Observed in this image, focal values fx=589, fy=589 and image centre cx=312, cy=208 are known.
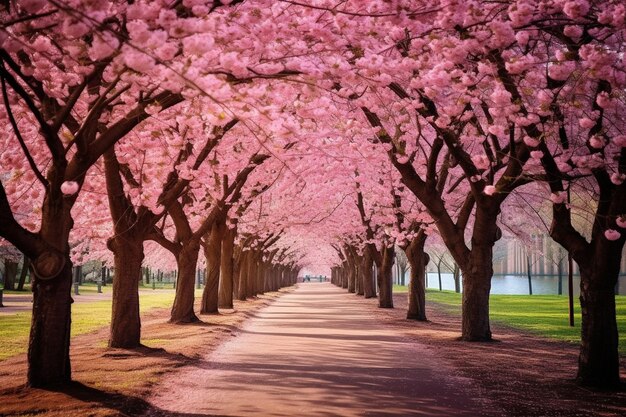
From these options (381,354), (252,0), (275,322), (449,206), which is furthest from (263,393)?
(449,206)

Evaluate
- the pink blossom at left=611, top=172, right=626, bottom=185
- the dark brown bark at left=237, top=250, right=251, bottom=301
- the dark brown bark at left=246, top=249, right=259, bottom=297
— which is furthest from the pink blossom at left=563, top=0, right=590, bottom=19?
the dark brown bark at left=246, top=249, right=259, bottom=297

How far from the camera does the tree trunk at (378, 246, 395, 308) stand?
30.9 m

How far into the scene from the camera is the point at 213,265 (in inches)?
940

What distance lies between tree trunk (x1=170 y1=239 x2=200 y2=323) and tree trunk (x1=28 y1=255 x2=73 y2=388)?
36.5ft

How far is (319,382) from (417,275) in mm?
13371

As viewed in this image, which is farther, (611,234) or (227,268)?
(227,268)

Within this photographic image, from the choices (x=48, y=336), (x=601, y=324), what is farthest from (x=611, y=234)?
(x=48, y=336)

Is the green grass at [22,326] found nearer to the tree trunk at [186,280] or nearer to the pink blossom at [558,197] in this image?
the tree trunk at [186,280]

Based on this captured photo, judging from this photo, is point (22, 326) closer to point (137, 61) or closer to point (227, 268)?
point (227, 268)

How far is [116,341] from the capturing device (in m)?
13.2

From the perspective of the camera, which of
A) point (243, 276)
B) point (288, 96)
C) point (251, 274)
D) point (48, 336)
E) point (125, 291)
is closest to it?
point (48, 336)

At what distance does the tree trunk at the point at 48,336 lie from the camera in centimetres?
842

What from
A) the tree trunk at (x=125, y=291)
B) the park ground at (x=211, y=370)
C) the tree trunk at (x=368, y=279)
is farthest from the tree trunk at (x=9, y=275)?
the tree trunk at (x=125, y=291)

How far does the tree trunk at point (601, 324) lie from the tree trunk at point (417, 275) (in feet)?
41.1
